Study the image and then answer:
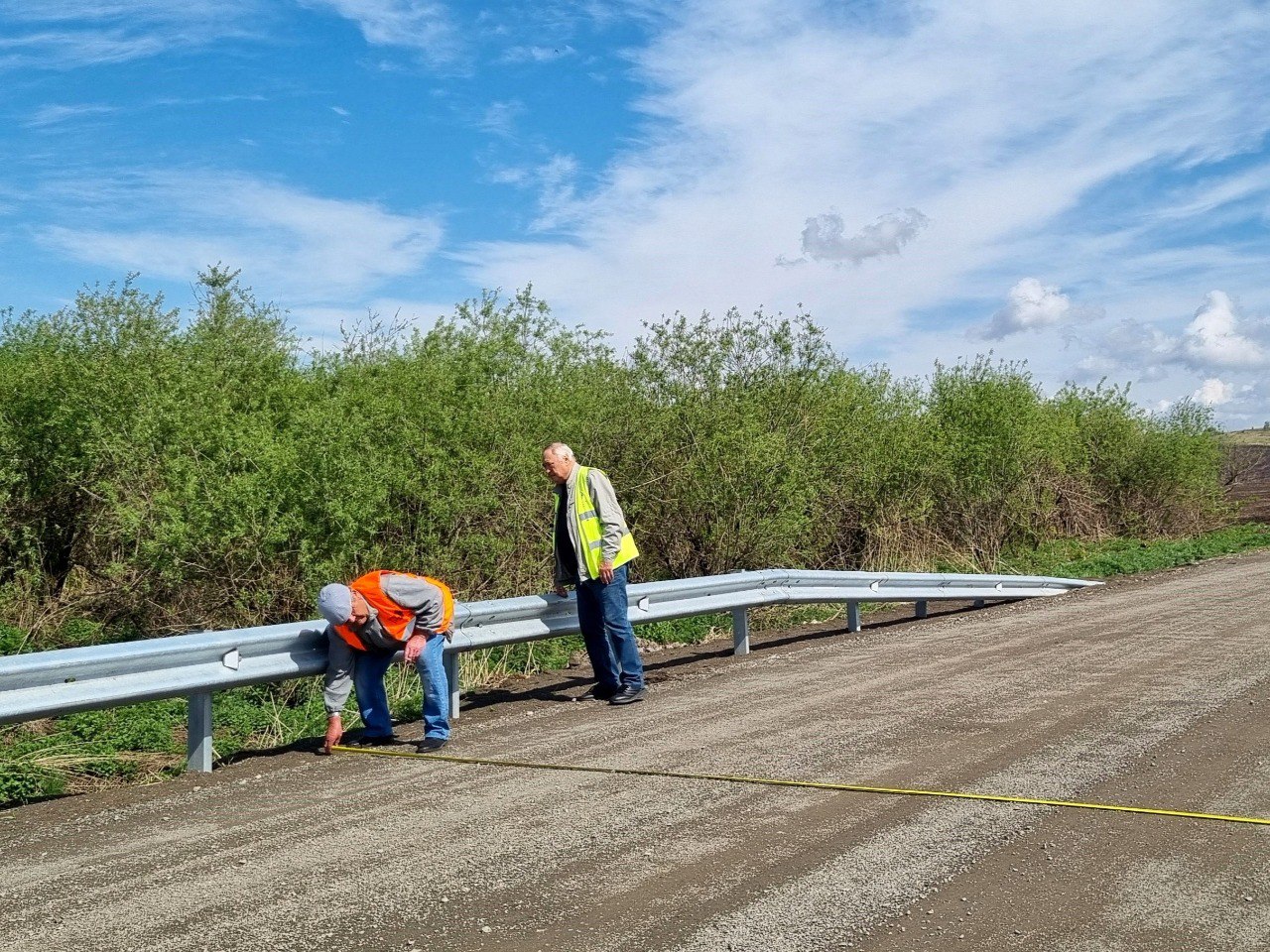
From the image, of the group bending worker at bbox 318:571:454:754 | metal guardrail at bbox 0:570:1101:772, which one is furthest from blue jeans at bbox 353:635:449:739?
metal guardrail at bbox 0:570:1101:772

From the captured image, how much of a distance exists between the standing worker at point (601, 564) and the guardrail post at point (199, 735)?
2.90m

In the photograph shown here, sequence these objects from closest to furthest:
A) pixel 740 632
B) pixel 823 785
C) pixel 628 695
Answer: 1. pixel 823 785
2. pixel 628 695
3. pixel 740 632

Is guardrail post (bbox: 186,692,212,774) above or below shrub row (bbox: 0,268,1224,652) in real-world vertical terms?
below

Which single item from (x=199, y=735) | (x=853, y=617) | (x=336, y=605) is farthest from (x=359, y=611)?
(x=853, y=617)

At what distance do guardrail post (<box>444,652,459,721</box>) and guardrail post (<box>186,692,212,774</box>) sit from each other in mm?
1901

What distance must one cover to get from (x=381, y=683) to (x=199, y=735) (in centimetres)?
120

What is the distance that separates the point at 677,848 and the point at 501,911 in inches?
37.5

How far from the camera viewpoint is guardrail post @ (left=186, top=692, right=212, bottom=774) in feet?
23.5

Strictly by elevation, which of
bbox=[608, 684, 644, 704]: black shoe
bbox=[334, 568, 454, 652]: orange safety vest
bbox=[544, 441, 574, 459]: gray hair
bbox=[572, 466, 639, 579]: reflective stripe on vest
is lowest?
bbox=[608, 684, 644, 704]: black shoe

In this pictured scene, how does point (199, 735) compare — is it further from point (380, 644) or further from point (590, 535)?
point (590, 535)

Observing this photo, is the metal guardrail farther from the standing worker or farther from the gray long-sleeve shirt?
the standing worker

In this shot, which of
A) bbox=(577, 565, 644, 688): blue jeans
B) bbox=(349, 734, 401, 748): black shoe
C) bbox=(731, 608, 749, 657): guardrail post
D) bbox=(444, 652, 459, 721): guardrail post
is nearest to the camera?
bbox=(349, 734, 401, 748): black shoe

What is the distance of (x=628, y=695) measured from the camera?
8945 mm

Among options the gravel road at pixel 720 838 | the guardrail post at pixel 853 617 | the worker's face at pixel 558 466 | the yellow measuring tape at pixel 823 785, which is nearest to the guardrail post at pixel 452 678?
the gravel road at pixel 720 838
